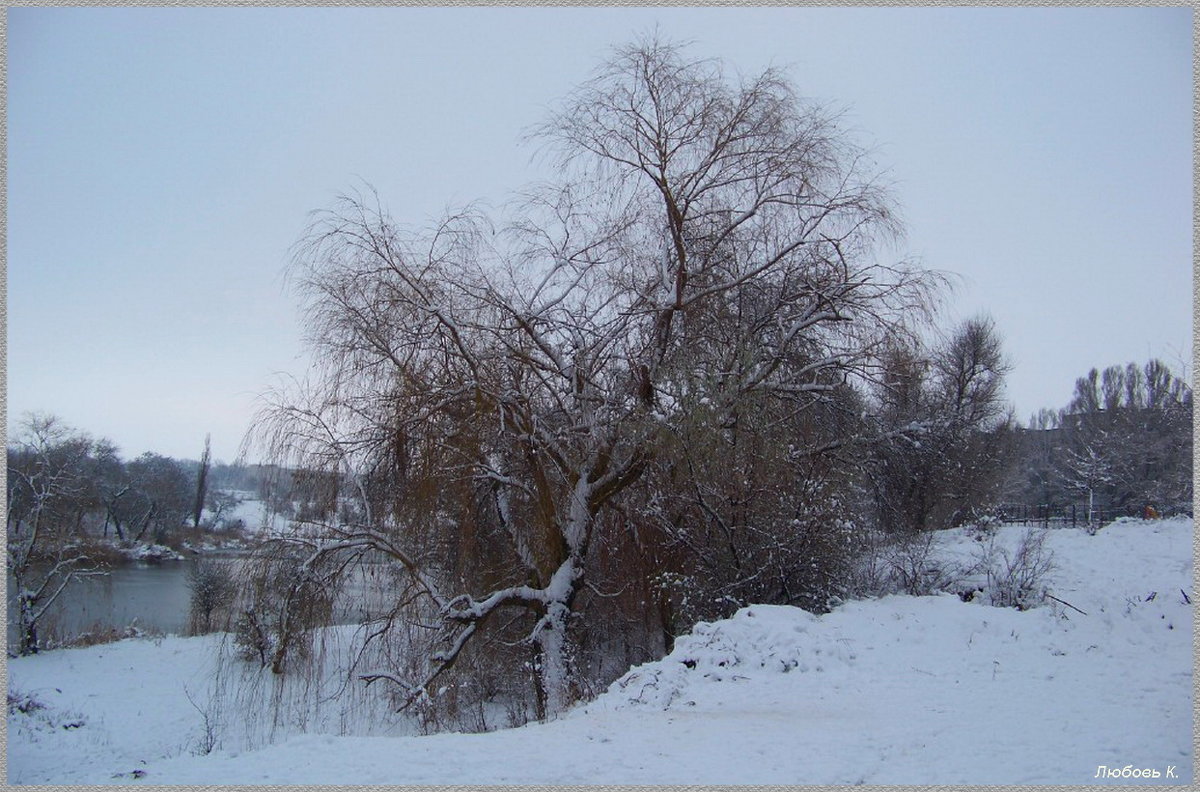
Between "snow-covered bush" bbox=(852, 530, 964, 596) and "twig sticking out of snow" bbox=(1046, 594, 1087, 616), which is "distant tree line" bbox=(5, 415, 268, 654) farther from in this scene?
"twig sticking out of snow" bbox=(1046, 594, 1087, 616)

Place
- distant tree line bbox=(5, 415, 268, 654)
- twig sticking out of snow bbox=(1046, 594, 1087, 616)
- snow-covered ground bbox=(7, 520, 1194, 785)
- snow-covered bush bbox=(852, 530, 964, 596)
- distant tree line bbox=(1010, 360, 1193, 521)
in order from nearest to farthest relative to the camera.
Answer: snow-covered ground bbox=(7, 520, 1194, 785) → twig sticking out of snow bbox=(1046, 594, 1087, 616) → snow-covered bush bbox=(852, 530, 964, 596) → distant tree line bbox=(5, 415, 268, 654) → distant tree line bbox=(1010, 360, 1193, 521)

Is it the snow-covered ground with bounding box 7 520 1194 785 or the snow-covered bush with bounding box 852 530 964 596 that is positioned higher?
the snow-covered bush with bounding box 852 530 964 596

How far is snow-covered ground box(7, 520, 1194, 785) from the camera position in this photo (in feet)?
15.8

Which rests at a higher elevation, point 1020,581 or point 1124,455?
point 1124,455

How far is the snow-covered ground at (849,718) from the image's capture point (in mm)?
4828

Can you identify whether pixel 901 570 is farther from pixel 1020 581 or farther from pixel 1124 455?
pixel 1124 455

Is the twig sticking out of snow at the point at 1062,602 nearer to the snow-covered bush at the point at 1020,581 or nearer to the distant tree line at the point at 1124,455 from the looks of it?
the snow-covered bush at the point at 1020,581

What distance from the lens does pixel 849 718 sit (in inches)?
230

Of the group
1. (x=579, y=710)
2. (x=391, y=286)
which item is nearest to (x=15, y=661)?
(x=391, y=286)

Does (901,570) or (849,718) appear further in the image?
(901,570)

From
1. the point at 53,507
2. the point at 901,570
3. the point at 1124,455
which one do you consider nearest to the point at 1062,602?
the point at 901,570

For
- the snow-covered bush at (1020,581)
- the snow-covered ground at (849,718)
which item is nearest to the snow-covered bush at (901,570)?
the snow-covered bush at (1020,581)

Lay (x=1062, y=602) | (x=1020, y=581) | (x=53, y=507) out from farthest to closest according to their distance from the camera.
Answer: (x=53, y=507) < (x=1020, y=581) < (x=1062, y=602)

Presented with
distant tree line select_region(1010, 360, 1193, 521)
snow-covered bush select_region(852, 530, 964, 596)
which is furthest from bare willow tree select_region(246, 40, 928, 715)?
distant tree line select_region(1010, 360, 1193, 521)
